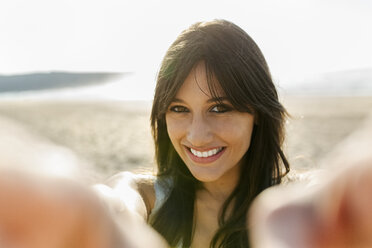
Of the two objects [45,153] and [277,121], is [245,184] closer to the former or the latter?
[277,121]

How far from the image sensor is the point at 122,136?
1112 centimetres

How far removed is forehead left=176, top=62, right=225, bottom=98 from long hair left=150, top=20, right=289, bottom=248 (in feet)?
0.03

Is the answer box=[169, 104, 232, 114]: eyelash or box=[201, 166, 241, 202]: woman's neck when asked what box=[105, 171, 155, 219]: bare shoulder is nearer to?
box=[201, 166, 241, 202]: woman's neck

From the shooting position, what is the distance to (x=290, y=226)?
0.47 metres

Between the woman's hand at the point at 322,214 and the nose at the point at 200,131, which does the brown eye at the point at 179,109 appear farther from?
the woman's hand at the point at 322,214

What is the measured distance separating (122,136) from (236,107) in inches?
365

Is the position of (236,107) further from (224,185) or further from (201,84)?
(224,185)

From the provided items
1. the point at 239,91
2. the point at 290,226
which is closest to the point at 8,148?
the point at 290,226

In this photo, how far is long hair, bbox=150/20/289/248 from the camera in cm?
205

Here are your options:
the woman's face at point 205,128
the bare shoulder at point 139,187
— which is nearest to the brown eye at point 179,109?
the woman's face at point 205,128

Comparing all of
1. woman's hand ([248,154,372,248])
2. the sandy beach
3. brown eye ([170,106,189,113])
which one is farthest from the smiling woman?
woman's hand ([248,154,372,248])

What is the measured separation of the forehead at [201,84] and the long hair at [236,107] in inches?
0.4

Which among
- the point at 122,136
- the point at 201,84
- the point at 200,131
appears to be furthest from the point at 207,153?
the point at 122,136

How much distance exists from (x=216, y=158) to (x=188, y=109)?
1.01 ft
